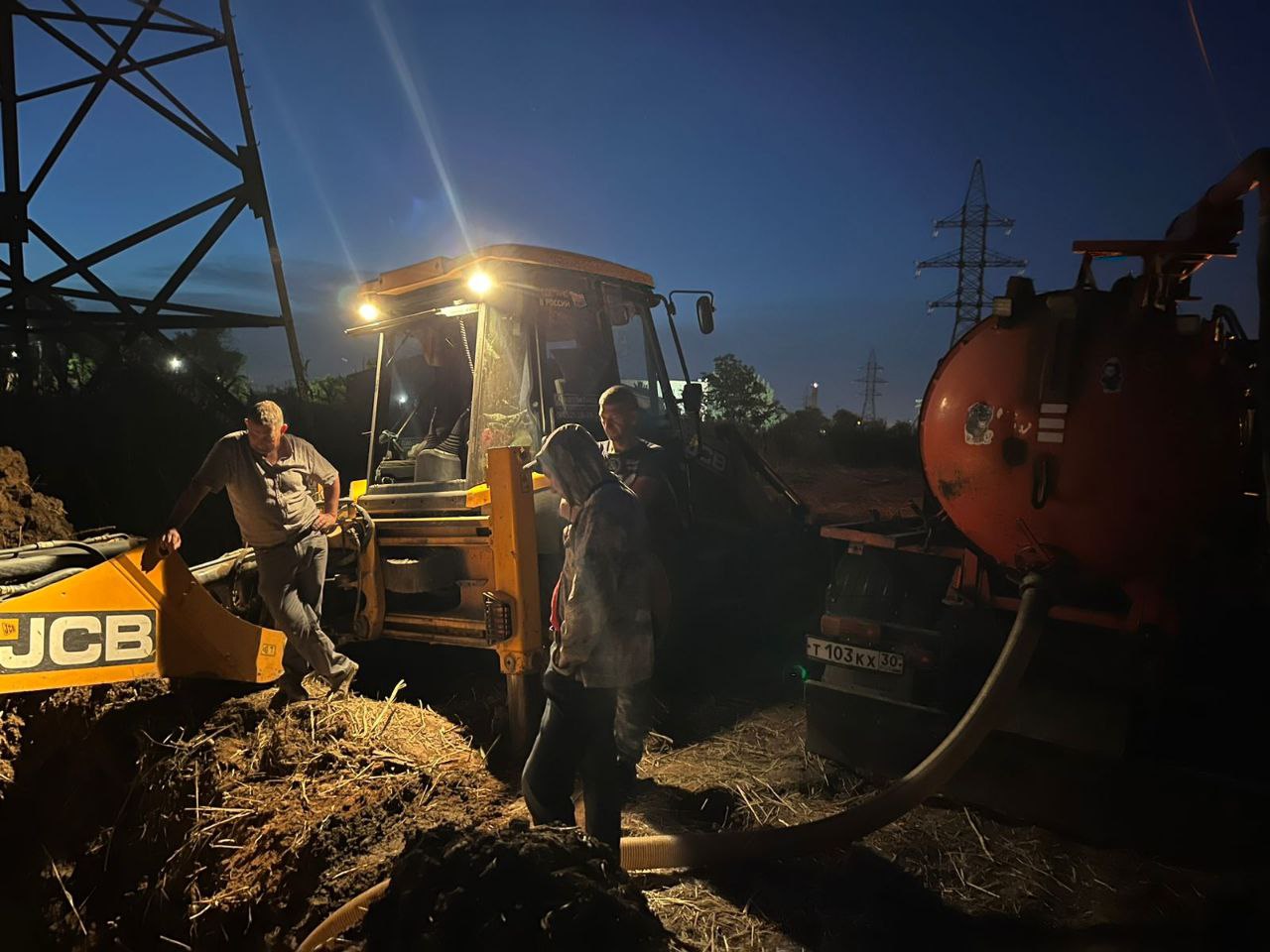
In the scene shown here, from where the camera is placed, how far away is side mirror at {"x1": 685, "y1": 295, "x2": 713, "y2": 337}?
6.50 meters

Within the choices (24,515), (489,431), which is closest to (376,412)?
(489,431)

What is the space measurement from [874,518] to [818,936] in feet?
9.59

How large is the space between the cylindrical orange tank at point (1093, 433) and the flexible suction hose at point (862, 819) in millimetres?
541

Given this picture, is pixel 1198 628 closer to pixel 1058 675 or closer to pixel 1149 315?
pixel 1058 675

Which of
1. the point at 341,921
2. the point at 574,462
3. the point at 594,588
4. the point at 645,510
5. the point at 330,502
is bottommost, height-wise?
the point at 341,921

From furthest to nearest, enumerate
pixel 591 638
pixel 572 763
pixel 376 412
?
1. pixel 376 412
2. pixel 572 763
3. pixel 591 638

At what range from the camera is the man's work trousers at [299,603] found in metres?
4.68

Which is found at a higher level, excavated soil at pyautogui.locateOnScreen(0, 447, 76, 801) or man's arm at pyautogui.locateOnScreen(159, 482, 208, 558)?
man's arm at pyautogui.locateOnScreen(159, 482, 208, 558)

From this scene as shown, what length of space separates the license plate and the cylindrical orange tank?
2.64ft

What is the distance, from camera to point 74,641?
9.94ft

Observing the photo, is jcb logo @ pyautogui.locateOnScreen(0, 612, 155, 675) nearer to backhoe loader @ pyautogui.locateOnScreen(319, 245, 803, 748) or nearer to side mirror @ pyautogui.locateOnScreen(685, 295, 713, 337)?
backhoe loader @ pyautogui.locateOnScreen(319, 245, 803, 748)

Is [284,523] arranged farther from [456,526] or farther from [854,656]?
[854,656]

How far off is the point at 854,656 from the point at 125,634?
3.57m

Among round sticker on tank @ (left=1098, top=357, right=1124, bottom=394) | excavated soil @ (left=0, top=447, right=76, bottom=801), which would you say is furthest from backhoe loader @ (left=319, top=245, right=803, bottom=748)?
round sticker on tank @ (left=1098, top=357, right=1124, bottom=394)
